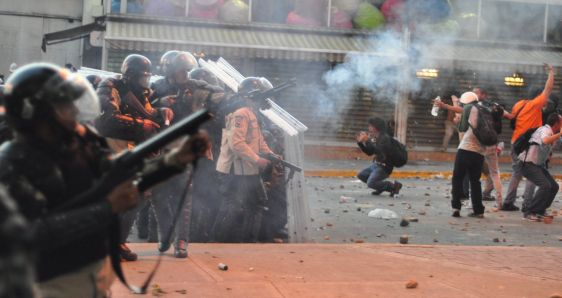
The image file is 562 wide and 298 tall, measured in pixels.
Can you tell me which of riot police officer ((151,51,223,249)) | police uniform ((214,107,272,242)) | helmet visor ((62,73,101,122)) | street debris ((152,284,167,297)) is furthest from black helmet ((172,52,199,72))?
helmet visor ((62,73,101,122))

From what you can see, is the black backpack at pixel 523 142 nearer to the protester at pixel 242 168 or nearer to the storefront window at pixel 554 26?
the protester at pixel 242 168

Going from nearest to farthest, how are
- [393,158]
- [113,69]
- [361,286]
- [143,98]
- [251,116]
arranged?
[361,286], [143,98], [251,116], [393,158], [113,69]

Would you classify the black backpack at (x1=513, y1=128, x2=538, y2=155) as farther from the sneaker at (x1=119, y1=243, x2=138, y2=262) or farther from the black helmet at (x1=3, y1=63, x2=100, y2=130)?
the black helmet at (x1=3, y1=63, x2=100, y2=130)

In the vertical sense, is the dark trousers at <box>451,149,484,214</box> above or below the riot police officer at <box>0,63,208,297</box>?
below

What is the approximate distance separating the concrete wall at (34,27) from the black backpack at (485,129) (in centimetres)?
1316

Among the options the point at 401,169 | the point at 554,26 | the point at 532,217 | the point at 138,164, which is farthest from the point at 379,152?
the point at 554,26

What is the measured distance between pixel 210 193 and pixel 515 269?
297 centimetres

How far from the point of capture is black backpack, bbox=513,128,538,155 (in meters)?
11.2

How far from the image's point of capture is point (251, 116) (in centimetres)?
830

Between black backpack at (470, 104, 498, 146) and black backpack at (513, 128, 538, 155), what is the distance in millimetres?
363

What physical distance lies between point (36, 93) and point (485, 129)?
857cm

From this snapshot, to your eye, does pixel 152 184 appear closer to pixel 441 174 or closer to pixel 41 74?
pixel 41 74

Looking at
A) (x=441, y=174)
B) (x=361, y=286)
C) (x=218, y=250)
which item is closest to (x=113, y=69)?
(x=441, y=174)

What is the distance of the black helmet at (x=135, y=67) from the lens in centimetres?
680
